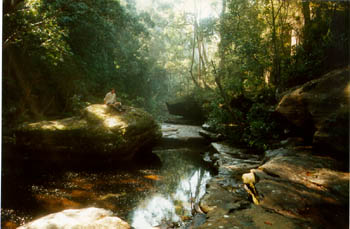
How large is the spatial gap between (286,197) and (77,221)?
3930 mm

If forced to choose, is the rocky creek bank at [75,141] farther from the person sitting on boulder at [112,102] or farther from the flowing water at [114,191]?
the person sitting on boulder at [112,102]

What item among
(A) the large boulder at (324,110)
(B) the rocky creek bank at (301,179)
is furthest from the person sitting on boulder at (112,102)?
(A) the large boulder at (324,110)

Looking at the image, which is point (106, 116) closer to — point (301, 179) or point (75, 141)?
point (75, 141)

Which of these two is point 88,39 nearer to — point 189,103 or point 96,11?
point 96,11

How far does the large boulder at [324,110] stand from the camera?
18.3ft

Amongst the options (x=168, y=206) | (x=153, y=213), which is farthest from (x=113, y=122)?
(x=153, y=213)

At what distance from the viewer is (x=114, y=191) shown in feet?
22.7

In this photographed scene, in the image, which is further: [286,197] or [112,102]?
[112,102]

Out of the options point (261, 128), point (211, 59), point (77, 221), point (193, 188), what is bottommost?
point (193, 188)

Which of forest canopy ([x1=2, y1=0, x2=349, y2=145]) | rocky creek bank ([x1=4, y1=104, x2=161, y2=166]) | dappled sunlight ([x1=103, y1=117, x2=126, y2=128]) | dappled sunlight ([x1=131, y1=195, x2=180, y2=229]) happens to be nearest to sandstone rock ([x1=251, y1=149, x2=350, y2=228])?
dappled sunlight ([x1=131, y1=195, x2=180, y2=229])

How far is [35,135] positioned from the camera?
9.37 m

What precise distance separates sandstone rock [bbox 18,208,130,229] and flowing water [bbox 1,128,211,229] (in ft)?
3.37

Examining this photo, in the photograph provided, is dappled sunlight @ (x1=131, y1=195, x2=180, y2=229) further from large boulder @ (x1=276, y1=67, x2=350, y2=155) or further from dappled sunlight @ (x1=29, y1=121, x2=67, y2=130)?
dappled sunlight @ (x1=29, y1=121, x2=67, y2=130)

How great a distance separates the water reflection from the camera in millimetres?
5516
